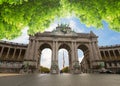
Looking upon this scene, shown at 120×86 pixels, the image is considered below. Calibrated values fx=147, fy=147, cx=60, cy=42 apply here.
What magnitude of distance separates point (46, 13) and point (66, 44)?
2035 inches

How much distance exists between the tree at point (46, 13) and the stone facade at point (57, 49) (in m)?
43.7

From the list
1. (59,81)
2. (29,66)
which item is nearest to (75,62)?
(29,66)

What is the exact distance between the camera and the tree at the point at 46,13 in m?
9.65

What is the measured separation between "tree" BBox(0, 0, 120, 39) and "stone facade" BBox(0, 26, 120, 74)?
43.7 m

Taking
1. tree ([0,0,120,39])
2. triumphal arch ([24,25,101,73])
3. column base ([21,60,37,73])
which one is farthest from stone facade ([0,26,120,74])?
tree ([0,0,120,39])

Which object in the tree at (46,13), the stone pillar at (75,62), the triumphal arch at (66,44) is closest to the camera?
the tree at (46,13)

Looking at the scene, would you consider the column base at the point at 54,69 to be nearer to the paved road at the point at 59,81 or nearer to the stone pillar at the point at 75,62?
the stone pillar at the point at 75,62

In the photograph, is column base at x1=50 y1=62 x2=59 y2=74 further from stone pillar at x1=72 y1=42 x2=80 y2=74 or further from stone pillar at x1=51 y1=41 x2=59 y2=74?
stone pillar at x1=72 y1=42 x2=80 y2=74

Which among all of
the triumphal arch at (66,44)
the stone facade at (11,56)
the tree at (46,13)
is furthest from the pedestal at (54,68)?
the tree at (46,13)

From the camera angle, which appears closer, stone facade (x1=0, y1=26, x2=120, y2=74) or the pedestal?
the pedestal

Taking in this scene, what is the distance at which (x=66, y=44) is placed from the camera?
207 ft

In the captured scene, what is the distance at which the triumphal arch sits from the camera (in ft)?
192

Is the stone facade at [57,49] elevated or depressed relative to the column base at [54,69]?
elevated

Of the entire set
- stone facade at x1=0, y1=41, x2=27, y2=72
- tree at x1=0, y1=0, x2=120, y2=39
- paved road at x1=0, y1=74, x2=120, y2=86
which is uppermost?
stone facade at x1=0, y1=41, x2=27, y2=72
